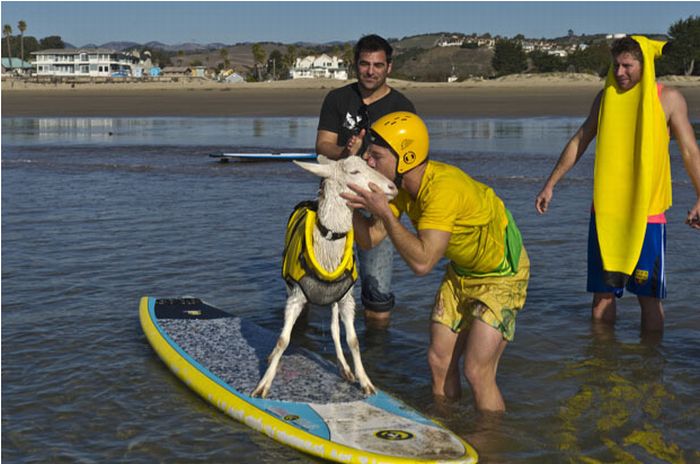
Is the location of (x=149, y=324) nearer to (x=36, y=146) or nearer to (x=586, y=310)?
(x=586, y=310)

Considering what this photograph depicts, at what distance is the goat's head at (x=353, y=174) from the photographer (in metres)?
5.34

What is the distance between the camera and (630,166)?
716 centimetres

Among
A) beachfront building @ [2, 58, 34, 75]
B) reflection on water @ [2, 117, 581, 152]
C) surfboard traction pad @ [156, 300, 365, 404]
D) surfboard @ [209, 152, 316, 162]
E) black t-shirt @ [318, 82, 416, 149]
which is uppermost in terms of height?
beachfront building @ [2, 58, 34, 75]

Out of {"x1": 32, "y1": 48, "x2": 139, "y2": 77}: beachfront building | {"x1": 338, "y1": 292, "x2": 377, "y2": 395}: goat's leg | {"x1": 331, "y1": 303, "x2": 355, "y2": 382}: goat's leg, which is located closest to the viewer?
{"x1": 338, "y1": 292, "x2": 377, "y2": 395}: goat's leg

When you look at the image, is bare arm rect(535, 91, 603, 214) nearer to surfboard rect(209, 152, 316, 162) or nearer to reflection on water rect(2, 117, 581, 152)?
surfboard rect(209, 152, 316, 162)

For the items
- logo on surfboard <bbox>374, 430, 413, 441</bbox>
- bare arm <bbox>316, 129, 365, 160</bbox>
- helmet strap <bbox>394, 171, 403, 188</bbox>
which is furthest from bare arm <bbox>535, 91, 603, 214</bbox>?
logo on surfboard <bbox>374, 430, 413, 441</bbox>

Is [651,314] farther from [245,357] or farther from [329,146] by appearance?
[245,357]

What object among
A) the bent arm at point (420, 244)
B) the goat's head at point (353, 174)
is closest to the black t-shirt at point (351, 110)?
the goat's head at point (353, 174)

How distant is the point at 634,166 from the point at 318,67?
174 meters

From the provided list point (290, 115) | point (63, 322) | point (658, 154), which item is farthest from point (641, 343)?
point (290, 115)

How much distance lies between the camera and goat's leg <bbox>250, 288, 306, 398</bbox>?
20.1 feet

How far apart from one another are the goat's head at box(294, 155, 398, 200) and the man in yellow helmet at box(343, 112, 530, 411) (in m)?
0.07

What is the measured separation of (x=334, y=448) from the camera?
17.9 ft

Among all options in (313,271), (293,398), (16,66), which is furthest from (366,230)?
(16,66)
